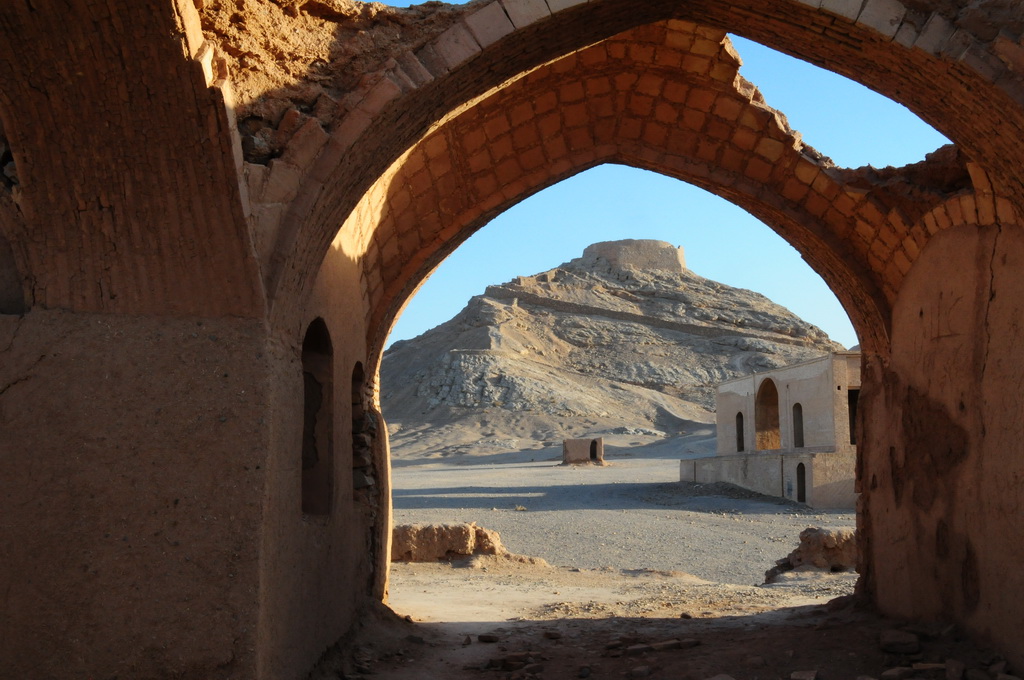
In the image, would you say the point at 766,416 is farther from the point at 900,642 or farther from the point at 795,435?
the point at 900,642

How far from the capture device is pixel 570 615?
8703 mm

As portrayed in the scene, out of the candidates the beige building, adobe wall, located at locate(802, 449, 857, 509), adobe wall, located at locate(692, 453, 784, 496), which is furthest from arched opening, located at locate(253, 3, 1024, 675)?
adobe wall, located at locate(692, 453, 784, 496)

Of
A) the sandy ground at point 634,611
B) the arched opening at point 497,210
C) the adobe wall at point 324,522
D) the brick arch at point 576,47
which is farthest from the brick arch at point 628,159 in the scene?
the sandy ground at point 634,611

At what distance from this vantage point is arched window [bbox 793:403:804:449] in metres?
22.6

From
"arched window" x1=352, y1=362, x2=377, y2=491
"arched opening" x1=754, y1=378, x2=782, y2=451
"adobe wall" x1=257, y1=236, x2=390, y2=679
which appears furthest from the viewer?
"arched opening" x1=754, y1=378, x2=782, y2=451

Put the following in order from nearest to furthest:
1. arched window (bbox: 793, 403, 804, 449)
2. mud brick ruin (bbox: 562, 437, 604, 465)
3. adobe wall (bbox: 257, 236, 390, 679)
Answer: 1. adobe wall (bbox: 257, 236, 390, 679)
2. arched window (bbox: 793, 403, 804, 449)
3. mud brick ruin (bbox: 562, 437, 604, 465)

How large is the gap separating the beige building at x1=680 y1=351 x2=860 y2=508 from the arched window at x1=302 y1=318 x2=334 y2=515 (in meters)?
14.5

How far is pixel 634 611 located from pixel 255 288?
5.60 m

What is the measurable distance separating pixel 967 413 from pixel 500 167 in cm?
393

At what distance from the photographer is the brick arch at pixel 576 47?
184 inches

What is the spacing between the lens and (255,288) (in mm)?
4527

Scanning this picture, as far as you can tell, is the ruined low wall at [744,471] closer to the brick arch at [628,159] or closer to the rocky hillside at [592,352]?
the brick arch at [628,159]

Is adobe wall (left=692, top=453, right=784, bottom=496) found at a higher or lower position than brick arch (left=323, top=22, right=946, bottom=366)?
A: lower

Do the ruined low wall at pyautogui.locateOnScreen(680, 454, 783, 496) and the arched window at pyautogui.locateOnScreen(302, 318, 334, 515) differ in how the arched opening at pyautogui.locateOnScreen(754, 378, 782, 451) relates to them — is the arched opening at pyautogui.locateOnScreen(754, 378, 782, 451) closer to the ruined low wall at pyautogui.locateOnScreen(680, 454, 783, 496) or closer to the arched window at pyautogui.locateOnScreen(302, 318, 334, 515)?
the ruined low wall at pyautogui.locateOnScreen(680, 454, 783, 496)
